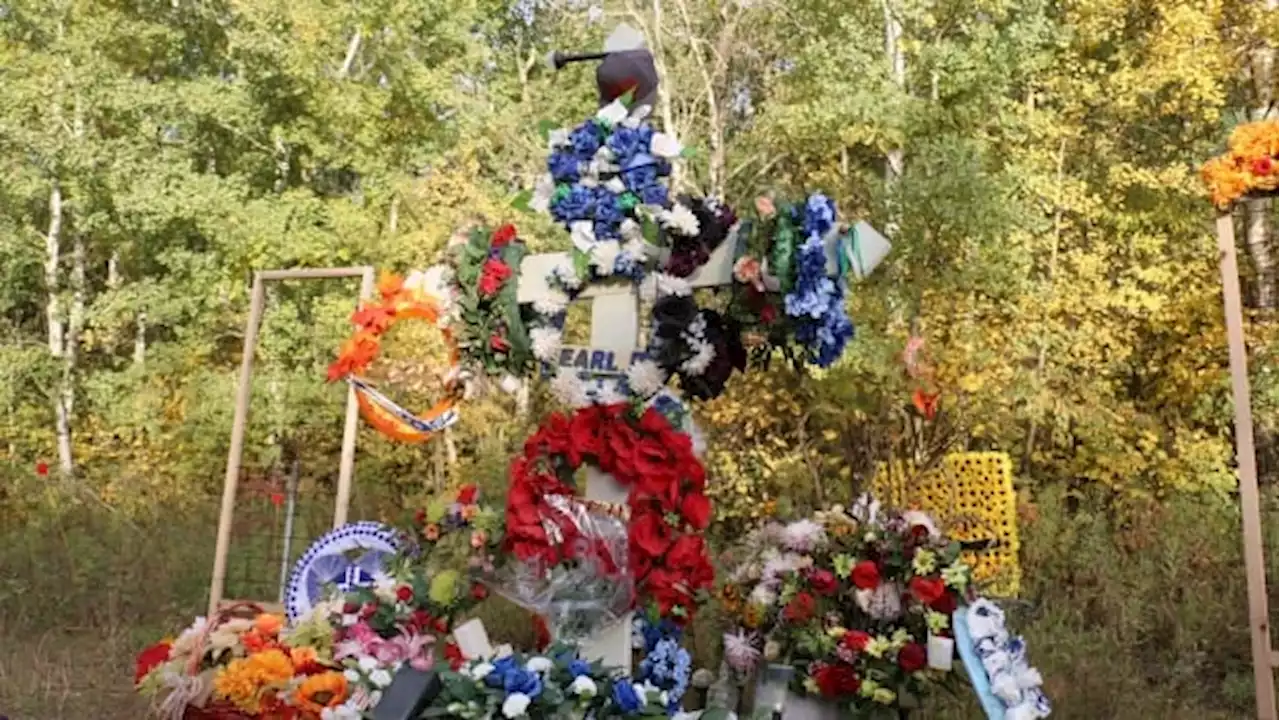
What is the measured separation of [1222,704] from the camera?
217 inches

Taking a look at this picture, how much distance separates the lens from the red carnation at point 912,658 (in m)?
3.35

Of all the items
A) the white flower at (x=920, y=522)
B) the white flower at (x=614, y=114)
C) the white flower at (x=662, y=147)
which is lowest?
the white flower at (x=920, y=522)

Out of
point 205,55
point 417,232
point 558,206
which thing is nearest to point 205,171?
point 205,55

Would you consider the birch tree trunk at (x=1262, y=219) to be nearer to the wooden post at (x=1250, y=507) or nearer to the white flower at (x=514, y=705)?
the wooden post at (x=1250, y=507)

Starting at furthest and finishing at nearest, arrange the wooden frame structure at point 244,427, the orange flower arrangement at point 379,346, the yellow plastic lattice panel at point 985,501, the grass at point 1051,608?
the yellow plastic lattice panel at point 985,501
the wooden frame structure at point 244,427
the grass at point 1051,608
the orange flower arrangement at point 379,346

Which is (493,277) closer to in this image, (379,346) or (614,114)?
(614,114)

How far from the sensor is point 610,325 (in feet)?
11.6

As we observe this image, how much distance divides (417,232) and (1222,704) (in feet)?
25.4

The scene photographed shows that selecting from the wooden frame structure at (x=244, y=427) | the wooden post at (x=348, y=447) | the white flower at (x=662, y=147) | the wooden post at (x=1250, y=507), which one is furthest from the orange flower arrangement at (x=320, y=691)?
the wooden post at (x=1250, y=507)

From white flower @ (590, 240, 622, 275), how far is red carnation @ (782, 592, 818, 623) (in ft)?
3.39

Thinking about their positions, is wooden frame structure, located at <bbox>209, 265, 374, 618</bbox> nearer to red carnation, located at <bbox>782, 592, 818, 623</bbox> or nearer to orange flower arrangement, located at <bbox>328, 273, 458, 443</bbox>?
orange flower arrangement, located at <bbox>328, 273, 458, 443</bbox>

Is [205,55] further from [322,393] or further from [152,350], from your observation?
[322,393]

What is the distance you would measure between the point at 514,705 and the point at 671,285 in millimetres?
1187

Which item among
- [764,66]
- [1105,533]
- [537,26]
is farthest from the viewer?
[537,26]
